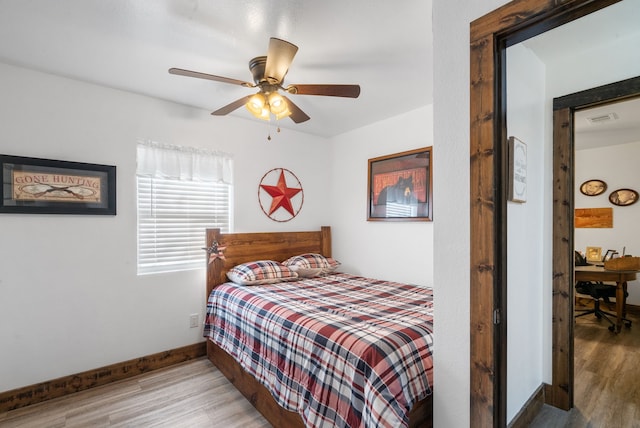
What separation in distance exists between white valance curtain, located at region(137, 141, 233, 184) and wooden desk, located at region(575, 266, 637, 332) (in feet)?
14.4

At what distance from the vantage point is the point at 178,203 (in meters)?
3.03

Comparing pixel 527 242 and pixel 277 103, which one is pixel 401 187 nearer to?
pixel 527 242

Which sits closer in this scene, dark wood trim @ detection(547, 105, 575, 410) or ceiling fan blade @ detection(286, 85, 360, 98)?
ceiling fan blade @ detection(286, 85, 360, 98)

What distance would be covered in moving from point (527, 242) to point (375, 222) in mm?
1888

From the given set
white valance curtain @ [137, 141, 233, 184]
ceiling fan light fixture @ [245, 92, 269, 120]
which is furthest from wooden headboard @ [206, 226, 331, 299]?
ceiling fan light fixture @ [245, 92, 269, 120]

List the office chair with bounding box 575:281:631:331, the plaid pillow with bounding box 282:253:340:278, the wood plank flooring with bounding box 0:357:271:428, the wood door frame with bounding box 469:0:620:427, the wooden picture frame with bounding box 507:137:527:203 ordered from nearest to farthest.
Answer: the wood door frame with bounding box 469:0:620:427, the wooden picture frame with bounding box 507:137:527:203, the wood plank flooring with bounding box 0:357:271:428, the plaid pillow with bounding box 282:253:340:278, the office chair with bounding box 575:281:631:331

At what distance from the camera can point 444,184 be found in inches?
53.5

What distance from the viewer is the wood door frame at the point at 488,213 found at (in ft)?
3.88

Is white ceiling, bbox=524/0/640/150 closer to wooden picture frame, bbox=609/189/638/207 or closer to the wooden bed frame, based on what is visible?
the wooden bed frame

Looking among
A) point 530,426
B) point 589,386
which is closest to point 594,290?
point 589,386

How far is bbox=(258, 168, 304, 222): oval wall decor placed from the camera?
3.61 m

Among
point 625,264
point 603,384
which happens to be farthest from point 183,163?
point 625,264

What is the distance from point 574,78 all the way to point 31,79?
3915mm

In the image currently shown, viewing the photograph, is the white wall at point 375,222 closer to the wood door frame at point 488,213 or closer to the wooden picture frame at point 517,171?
the wooden picture frame at point 517,171
